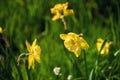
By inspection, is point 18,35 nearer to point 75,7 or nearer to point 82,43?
point 75,7

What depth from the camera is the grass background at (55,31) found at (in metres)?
2.32

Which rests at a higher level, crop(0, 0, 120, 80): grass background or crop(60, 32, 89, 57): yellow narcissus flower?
crop(60, 32, 89, 57): yellow narcissus flower

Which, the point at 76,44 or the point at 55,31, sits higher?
the point at 76,44

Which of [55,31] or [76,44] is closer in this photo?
[76,44]

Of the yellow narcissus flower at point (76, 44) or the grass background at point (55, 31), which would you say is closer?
the yellow narcissus flower at point (76, 44)

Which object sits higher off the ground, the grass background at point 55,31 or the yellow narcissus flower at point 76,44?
the yellow narcissus flower at point 76,44

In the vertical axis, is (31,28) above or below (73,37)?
below

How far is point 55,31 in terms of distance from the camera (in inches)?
122

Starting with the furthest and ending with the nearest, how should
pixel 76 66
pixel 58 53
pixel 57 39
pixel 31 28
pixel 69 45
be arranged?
1. pixel 31 28
2. pixel 57 39
3. pixel 58 53
4. pixel 76 66
5. pixel 69 45

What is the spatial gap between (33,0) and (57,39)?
25.1 inches

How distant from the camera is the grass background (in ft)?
7.62

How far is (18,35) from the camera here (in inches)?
124

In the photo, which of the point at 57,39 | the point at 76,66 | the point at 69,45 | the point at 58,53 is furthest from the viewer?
the point at 57,39

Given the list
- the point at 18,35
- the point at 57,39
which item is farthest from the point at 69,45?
the point at 18,35
